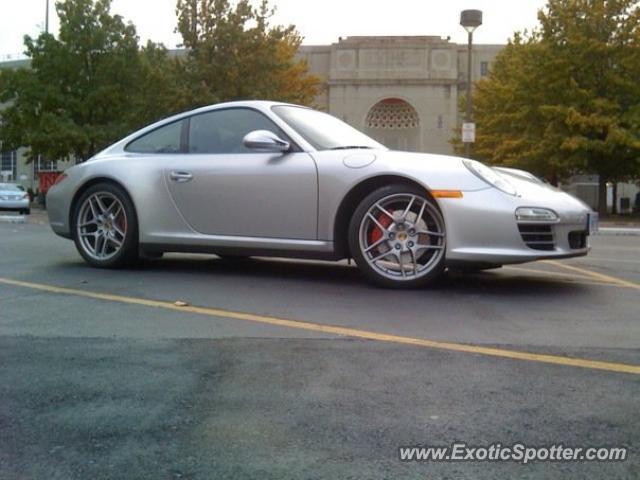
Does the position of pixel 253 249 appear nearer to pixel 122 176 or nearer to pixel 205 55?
pixel 122 176

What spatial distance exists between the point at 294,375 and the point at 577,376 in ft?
3.85

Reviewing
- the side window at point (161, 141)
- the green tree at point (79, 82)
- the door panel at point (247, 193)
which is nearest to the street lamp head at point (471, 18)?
the side window at point (161, 141)

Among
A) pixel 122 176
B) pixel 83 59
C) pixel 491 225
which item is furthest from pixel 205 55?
pixel 491 225

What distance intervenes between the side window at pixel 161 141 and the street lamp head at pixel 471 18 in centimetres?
1588

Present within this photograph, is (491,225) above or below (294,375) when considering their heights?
above

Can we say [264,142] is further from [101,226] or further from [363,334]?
[363,334]

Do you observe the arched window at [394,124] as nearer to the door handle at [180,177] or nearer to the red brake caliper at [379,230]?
the door handle at [180,177]

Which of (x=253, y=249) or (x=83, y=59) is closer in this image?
(x=253, y=249)

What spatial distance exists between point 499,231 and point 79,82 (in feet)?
109

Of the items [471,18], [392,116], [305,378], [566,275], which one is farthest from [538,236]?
[392,116]

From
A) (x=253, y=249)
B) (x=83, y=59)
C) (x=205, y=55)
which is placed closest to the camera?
(x=253, y=249)

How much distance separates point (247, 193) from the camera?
19.0 ft

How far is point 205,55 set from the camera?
101 ft

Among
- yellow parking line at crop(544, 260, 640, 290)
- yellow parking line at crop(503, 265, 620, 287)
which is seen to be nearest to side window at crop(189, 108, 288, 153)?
yellow parking line at crop(503, 265, 620, 287)
